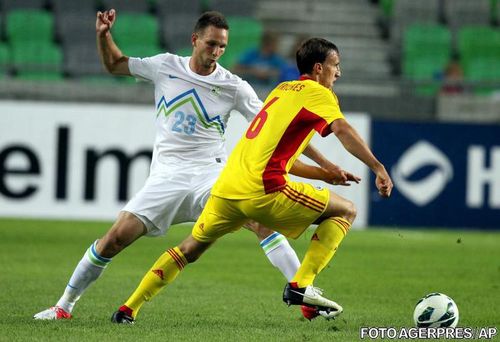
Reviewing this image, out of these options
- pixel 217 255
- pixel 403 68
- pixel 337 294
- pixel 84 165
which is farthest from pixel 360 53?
pixel 337 294

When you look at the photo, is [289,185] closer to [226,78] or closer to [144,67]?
[226,78]

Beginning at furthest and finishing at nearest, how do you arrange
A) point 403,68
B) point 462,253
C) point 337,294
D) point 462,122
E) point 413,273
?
point 403,68
point 462,122
point 462,253
point 413,273
point 337,294

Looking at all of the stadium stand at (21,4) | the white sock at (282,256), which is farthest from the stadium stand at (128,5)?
the white sock at (282,256)

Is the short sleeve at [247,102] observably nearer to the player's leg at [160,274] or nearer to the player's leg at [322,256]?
the player's leg at [322,256]

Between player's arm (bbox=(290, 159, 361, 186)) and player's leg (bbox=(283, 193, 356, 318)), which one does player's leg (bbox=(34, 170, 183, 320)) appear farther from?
player's leg (bbox=(283, 193, 356, 318))

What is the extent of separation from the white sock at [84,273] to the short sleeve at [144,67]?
1.24m

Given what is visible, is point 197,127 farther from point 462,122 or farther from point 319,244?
point 462,122

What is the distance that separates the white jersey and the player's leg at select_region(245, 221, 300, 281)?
594 millimetres

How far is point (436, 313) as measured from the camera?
746 centimetres

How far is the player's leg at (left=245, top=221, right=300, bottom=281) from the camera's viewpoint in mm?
8133

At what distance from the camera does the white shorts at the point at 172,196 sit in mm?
7809

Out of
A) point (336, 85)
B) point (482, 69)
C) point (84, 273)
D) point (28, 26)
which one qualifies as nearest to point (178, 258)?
point (84, 273)

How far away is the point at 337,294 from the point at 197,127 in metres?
2.37

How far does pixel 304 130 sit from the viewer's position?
7.30 metres
